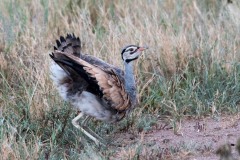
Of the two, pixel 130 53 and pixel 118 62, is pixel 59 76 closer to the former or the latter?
pixel 130 53

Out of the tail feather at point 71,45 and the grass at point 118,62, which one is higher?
the tail feather at point 71,45

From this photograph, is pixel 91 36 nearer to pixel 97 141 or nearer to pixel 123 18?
pixel 123 18


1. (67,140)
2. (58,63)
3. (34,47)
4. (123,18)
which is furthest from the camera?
(123,18)

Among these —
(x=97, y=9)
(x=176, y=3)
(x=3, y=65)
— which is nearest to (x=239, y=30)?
(x=176, y=3)

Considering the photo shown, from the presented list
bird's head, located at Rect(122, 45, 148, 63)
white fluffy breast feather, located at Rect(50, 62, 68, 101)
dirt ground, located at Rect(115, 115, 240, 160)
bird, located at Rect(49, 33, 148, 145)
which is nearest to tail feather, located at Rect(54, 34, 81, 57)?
bird, located at Rect(49, 33, 148, 145)

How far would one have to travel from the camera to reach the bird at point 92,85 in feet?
19.3

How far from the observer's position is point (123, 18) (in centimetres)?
893

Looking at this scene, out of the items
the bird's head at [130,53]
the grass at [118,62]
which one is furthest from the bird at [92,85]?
the grass at [118,62]

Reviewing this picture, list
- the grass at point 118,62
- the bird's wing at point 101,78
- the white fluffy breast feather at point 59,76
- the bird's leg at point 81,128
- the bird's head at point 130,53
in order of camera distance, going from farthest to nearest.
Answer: the bird's head at point 130,53 < the grass at point 118,62 < the bird's leg at point 81,128 < the white fluffy breast feather at point 59,76 < the bird's wing at point 101,78

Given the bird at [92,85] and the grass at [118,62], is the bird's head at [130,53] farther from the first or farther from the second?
the grass at [118,62]

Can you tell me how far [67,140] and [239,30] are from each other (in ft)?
9.17

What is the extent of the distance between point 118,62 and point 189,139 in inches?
57.1

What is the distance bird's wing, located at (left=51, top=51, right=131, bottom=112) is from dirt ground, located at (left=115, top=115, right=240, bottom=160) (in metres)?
0.37

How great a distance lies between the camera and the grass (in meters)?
6.32
